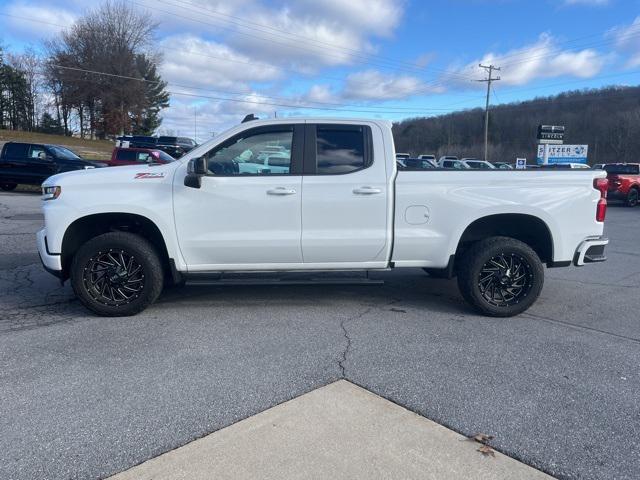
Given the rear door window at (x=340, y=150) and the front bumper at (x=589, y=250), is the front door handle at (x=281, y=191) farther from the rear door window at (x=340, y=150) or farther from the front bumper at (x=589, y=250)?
the front bumper at (x=589, y=250)

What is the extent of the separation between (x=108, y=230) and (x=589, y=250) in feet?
16.8

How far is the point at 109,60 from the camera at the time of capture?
58906 mm

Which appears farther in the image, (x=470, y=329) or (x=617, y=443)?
(x=470, y=329)

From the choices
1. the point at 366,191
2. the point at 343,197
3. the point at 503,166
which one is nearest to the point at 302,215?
the point at 343,197

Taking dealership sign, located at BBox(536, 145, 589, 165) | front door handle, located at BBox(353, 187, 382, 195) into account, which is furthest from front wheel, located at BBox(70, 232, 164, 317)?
dealership sign, located at BBox(536, 145, 589, 165)

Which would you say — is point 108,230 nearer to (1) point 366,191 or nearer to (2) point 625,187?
(1) point 366,191

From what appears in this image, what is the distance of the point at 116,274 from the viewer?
4969 millimetres

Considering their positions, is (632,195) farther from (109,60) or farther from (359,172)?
(109,60)

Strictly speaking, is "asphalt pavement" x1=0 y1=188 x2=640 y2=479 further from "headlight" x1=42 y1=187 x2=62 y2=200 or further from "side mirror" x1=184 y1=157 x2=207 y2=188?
"side mirror" x1=184 y1=157 x2=207 y2=188

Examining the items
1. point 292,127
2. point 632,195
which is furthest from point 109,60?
point 292,127

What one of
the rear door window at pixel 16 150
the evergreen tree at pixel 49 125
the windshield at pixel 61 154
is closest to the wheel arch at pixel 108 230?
the windshield at pixel 61 154

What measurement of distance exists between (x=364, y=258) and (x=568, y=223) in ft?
7.09

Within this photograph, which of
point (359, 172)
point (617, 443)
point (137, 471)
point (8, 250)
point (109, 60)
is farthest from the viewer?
point (109, 60)

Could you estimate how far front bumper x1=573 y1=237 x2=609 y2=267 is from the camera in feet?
17.2
